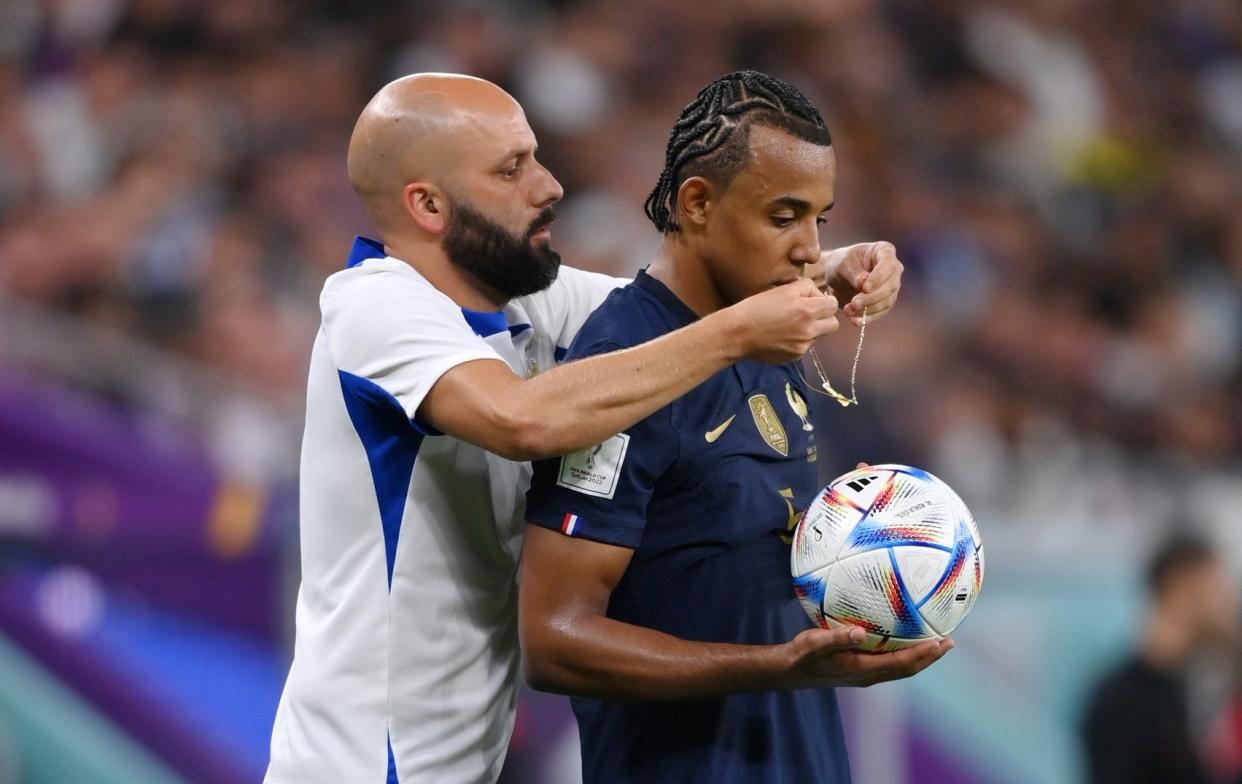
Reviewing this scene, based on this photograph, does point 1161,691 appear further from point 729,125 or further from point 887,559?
point 729,125

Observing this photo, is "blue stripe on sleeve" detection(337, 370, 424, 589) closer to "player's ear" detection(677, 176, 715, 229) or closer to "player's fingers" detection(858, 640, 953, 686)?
"player's ear" detection(677, 176, 715, 229)

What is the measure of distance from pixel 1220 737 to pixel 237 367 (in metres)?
4.29

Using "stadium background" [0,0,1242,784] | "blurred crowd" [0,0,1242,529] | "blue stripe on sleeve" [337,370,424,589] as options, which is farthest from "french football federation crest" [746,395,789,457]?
"blurred crowd" [0,0,1242,529]

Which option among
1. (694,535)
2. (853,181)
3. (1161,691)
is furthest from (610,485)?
(853,181)

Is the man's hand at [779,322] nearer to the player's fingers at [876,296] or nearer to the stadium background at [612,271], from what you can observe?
the player's fingers at [876,296]

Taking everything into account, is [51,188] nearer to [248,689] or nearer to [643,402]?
[248,689]

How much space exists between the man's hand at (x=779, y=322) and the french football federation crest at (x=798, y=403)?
1.56ft

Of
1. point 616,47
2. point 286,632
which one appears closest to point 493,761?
point 286,632

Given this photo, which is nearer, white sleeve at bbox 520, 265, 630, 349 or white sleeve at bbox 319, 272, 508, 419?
white sleeve at bbox 319, 272, 508, 419

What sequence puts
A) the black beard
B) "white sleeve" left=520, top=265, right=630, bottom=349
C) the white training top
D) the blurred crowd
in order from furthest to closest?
the blurred crowd < "white sleeve" left=520, top=265, right=630, bottom=349 < the black beard < the white training top

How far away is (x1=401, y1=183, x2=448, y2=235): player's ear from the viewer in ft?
11.5

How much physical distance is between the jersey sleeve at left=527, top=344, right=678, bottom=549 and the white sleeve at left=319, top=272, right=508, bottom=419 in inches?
10.0

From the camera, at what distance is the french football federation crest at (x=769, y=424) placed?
10.9 ft

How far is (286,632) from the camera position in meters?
6.02
